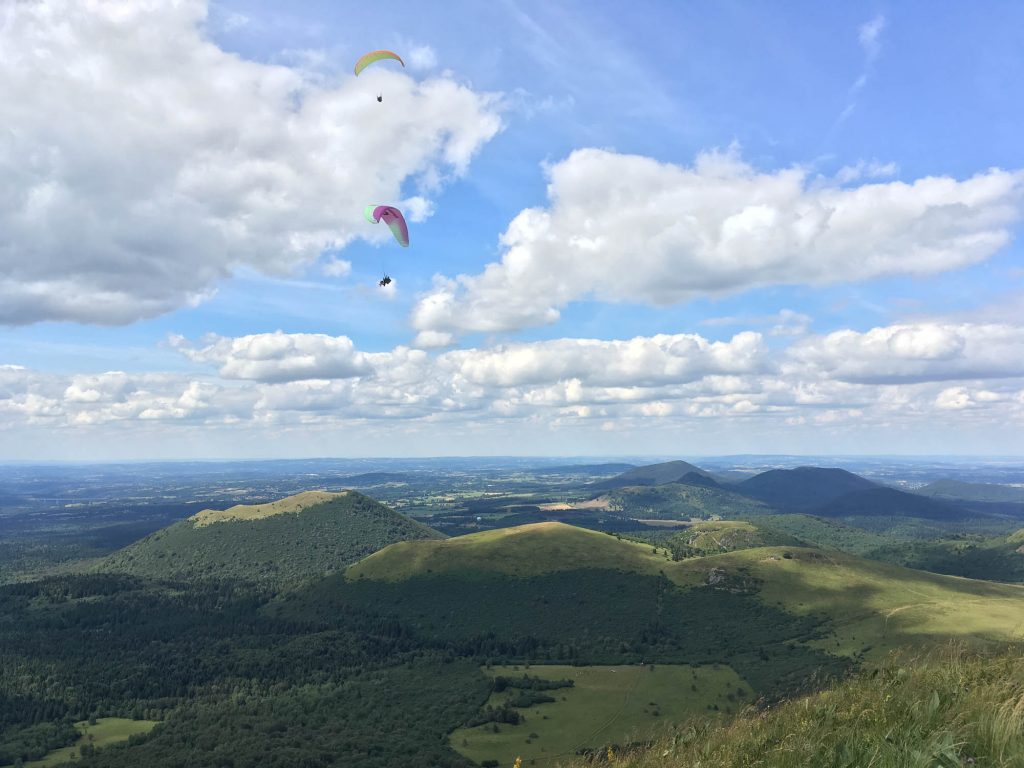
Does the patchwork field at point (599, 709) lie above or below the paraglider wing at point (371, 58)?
below

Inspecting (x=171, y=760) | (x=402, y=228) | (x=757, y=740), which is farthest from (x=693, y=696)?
(x=757, y=740)

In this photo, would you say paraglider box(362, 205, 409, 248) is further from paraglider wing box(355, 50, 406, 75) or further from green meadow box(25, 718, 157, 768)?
green meadow box(25, 718, 157, 768)

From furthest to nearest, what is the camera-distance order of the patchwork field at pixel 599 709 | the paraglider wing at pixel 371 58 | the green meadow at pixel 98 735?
the green meadow at pixel 98 735, the patchwork field at pixel 599 709, the paraglider wing at pixel 371 58

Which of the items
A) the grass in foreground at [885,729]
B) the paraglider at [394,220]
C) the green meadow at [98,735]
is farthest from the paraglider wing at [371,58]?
the green meadow at [98,735]

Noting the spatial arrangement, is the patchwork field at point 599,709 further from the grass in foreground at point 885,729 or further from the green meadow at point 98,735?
the grass in foreground at point 885,729

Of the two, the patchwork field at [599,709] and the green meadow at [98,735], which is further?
the green meadow at [98,735]

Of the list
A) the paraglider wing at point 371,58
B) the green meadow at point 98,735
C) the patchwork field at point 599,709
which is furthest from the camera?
the green meadow at point 98,735

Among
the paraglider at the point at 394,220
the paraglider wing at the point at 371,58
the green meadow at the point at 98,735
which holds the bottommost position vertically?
the green meadow at the point at 98,735
